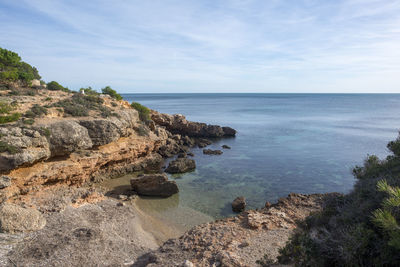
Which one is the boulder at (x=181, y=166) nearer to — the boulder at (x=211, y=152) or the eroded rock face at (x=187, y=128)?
the boulder at (x=211, y=152)

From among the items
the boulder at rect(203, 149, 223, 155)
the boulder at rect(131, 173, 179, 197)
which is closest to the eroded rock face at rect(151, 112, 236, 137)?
the boulder at rect(203, 149, 223, 155)

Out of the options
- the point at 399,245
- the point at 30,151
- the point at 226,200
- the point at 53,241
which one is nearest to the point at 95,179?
the point at 30,151

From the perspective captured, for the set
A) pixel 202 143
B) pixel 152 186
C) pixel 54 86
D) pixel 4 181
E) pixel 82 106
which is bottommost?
pixel 152 186

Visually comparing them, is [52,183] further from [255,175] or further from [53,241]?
[255,175]

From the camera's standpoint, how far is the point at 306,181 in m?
24.5

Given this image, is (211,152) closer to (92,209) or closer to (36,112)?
(92,209)

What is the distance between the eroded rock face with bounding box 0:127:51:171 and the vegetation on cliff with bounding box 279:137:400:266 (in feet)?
54.0

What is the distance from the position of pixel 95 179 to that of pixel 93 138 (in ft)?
12.0

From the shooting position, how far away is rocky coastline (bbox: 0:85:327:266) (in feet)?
37.2

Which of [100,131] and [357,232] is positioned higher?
[100,131]

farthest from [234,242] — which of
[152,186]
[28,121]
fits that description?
[28,121]

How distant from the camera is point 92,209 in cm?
1614

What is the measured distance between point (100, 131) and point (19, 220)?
10.9m

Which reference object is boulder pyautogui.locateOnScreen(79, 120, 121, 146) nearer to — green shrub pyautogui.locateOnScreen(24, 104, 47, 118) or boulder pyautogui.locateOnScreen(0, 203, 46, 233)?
green shrub pyautogui.locateOnScreen(24, 104, 47, 118)
